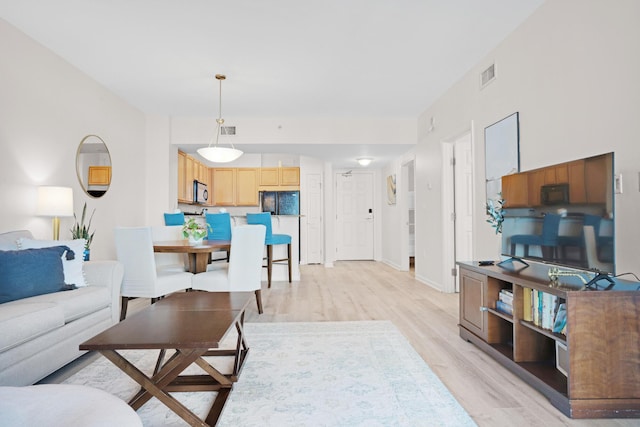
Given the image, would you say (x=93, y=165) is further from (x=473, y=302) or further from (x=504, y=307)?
(x=504, y=307)

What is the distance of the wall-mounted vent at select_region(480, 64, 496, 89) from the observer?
11.1 ft

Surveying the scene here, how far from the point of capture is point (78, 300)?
2303mm

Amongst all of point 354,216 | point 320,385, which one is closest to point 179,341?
point 320,385

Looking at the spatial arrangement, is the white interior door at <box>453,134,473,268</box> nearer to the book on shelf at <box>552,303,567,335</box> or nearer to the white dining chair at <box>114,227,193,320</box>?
the book on shelf at <box>552,303,567,335</box>

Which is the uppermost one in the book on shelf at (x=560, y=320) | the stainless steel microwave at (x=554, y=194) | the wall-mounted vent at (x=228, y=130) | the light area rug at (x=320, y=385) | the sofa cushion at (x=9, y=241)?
the wall-mounted vent at (x=228, y=130)

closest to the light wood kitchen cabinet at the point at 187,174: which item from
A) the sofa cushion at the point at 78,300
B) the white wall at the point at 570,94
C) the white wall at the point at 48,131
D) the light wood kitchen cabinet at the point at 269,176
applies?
the white wall at the point at 48,131

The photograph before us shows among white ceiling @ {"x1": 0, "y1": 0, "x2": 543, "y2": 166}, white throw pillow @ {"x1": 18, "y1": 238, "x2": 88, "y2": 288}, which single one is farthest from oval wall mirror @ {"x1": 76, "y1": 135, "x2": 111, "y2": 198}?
white throw pillow @ {"x1": 18, "y1": 238, "x2": 88, "y2": 288}

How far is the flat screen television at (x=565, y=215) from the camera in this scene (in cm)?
176

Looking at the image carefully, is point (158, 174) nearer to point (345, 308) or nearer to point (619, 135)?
point (345, 308)

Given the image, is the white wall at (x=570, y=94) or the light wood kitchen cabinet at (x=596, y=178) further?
the white wall at (x=570, y=94)

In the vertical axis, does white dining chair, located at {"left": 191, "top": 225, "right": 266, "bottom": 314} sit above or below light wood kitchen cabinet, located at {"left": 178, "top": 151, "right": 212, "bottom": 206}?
below

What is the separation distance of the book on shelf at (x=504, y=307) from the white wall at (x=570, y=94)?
2.09 feet

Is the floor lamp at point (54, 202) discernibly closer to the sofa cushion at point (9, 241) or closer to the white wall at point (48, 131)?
the white wall at point (48, 131)

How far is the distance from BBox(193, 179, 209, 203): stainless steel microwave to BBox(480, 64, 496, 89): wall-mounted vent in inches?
194
